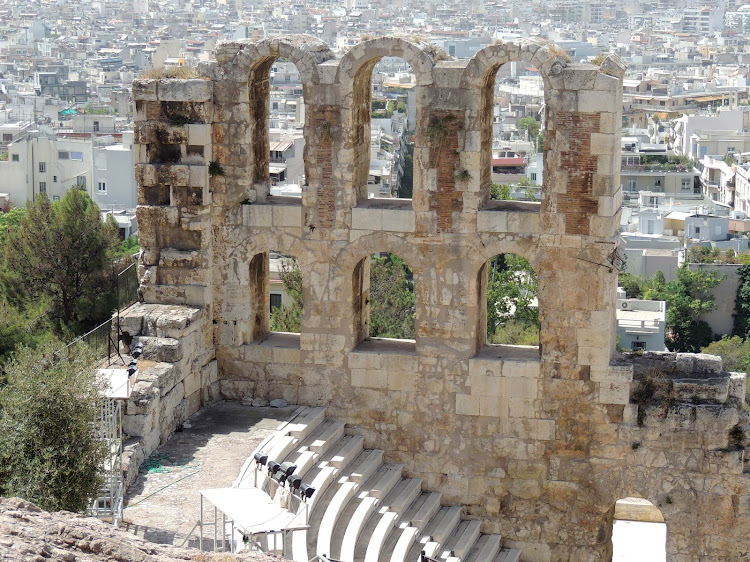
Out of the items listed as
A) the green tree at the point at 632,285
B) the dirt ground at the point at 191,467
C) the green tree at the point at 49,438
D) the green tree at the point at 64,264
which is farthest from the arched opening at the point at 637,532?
the green tree at the point at 632,285

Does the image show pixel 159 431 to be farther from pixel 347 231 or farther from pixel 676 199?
pixel 676 199

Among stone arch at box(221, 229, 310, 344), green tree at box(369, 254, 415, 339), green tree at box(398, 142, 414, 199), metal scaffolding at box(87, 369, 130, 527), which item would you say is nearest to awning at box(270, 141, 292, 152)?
green tree at box(398, 142, 414, 199)

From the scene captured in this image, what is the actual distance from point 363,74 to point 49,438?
8227mm

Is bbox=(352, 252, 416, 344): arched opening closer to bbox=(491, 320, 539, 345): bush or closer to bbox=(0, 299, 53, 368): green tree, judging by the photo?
bbox=(491, 320, 539, 345): bush

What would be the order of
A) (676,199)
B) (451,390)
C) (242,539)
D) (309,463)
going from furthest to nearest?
(676,199) → (451,390) → (309,463) → (242,539)

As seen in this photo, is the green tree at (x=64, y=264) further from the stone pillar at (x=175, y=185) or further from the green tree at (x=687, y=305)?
the green tree at (x=687, y=305)

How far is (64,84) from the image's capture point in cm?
17700

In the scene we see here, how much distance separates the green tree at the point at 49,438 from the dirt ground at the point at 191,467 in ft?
4.03

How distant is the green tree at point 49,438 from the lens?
1788 cm

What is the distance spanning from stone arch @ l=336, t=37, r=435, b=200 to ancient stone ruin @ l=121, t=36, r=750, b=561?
1.4 inches

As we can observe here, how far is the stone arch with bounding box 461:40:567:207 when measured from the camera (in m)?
22.1

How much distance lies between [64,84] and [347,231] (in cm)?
15945

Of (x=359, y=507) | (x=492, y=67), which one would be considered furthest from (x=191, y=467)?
(x=492, y=67)

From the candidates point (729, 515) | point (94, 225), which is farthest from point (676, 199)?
point (729, 515)
